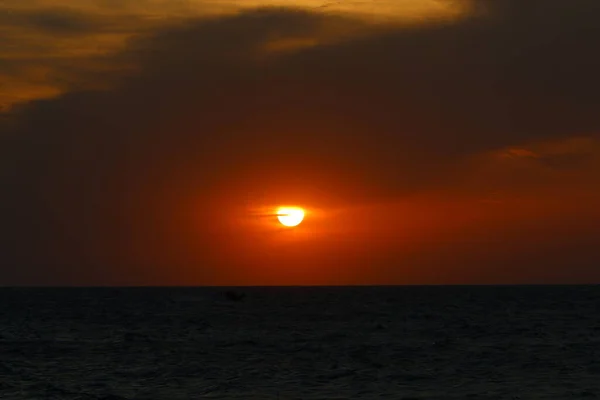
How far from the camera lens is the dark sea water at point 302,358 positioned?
45.8 m

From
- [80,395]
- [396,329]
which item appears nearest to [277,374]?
[80,395]

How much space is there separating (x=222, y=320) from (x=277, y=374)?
5519cm

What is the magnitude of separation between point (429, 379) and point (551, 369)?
29.3 feet

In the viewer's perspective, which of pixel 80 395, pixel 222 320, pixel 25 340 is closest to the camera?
pixel 80 395

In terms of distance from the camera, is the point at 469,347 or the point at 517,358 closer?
the point at 517,358

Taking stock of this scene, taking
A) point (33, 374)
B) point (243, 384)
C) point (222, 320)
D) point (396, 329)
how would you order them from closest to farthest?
point (243, 384)
point (33, 374)
point (396, 329)
point (222, 320)

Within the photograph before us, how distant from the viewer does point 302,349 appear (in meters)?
68.3

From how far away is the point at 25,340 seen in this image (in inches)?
3031

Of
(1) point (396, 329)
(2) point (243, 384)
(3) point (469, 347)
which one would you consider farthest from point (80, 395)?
(1) point (396, 329)

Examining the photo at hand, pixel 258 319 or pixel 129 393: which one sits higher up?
pixel 258 319

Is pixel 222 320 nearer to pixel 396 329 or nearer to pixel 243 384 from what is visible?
pixel 396 329

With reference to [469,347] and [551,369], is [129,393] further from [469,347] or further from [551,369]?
[469,347]

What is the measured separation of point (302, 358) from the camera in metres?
61.6

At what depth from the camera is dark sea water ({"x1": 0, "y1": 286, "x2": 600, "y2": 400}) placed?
45.8 m
